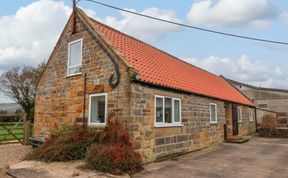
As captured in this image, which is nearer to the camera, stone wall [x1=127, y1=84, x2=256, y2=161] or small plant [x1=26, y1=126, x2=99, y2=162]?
small plant [x1=26, y1=126, x2=99, y2=162]

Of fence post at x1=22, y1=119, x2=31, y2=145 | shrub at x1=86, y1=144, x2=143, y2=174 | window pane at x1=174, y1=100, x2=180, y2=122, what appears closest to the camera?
shrub at x1=86, y1=144, x2=143, y2=174

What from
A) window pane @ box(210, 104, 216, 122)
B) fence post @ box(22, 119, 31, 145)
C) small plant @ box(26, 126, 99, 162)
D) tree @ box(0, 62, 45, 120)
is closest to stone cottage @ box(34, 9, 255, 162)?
window pane @ box(210, 104, 216, 122)

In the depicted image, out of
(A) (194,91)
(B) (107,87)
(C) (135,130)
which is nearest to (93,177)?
(C) (135,130)

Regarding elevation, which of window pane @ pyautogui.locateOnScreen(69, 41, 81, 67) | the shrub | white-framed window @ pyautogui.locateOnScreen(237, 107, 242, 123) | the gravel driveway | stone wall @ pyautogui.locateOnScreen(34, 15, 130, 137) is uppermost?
window pane @ pyautogui.locateOnScreen(69, 41, 81, 67)

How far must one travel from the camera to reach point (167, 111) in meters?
10.4

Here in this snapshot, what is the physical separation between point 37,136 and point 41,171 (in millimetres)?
6665

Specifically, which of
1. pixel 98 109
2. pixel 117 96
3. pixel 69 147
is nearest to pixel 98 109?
pixel 98 109

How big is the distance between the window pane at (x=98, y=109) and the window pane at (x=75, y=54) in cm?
229

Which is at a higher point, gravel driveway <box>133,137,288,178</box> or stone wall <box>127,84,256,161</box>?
stone wall <box>127,84,256,161</box>

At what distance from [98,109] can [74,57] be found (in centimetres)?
337

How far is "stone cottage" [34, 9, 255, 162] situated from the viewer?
8.70 meters

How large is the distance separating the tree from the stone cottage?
19.9 meters

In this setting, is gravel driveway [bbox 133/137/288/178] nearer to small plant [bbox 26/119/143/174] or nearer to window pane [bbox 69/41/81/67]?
small plant [bbox 26/119/143/174]

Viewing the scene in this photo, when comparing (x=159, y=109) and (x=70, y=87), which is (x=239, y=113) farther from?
(x=70, y=87)
